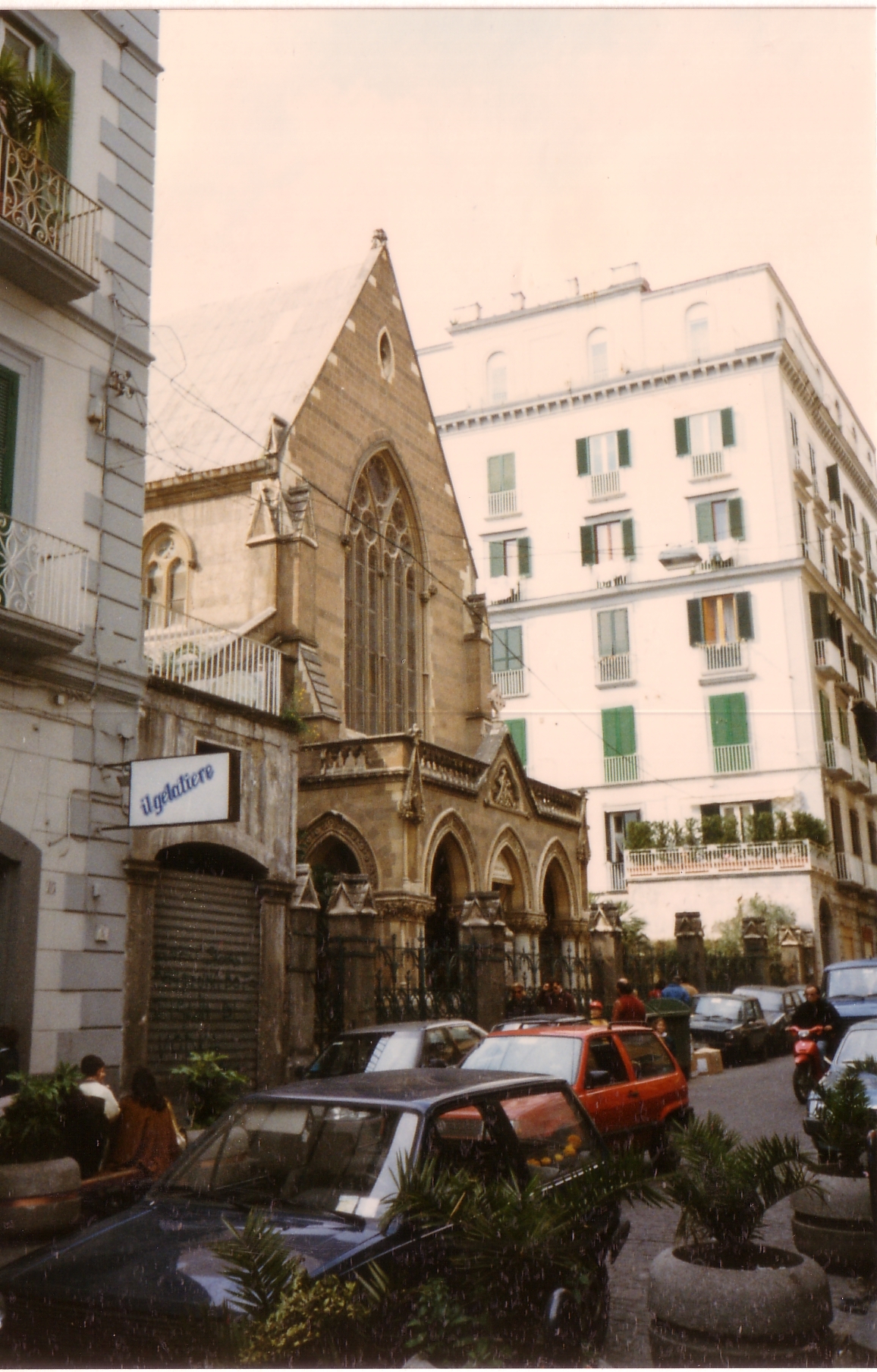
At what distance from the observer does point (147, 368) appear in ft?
49.0

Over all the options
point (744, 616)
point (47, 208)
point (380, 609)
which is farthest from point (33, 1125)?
point (744, 616)

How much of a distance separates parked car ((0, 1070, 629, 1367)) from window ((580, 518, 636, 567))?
29.5m

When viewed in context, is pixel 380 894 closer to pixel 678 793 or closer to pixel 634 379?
pixel 634 379

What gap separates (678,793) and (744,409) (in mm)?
11002

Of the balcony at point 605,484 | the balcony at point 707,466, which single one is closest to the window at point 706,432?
the balcony at point 707,466

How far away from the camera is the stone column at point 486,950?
20.6 metres

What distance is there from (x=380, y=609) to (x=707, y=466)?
1026 centimetres

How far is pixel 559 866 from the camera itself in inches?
1158

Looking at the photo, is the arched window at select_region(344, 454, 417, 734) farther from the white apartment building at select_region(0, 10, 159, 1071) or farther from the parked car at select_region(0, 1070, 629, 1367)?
the parked car at select_region(0, 1070, 629, 1367)

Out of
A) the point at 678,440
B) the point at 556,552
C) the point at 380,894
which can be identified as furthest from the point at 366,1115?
the point at 556,552

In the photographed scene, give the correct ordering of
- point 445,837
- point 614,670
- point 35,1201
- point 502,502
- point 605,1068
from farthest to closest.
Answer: point 502,502 < point 614,670 < point 445,837 < point 605,1068 < point 35,1201

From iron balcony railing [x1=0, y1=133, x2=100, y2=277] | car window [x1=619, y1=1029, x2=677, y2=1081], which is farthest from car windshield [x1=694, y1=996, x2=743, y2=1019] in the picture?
iron balcony railing [x1=0, y1=133, x2=100, y2=277]

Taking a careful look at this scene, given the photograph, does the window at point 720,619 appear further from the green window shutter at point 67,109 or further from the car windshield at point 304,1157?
the car windshield at point 304,1157

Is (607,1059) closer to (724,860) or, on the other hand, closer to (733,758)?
(733,758)
